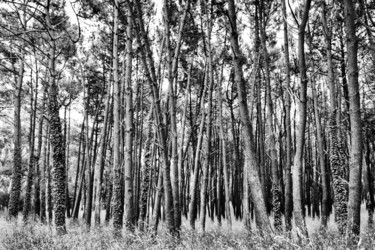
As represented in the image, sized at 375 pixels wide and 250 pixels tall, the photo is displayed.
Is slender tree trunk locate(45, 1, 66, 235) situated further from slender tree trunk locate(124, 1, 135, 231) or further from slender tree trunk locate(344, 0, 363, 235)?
slender tree trunk locate(344, 0, 363, 235)

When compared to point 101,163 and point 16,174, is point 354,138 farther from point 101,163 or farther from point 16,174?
point 16,174

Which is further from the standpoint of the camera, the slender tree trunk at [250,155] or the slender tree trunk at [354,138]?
the slender tree trunk at [250,155]

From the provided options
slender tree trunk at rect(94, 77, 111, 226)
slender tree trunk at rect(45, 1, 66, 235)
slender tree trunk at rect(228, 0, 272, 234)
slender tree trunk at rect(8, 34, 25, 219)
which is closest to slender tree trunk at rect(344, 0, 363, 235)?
slender tree trunk at rect(228, 0, 272, 234)

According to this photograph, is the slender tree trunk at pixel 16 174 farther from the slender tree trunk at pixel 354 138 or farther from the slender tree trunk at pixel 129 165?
the slender tree trunk at pixel 354 138

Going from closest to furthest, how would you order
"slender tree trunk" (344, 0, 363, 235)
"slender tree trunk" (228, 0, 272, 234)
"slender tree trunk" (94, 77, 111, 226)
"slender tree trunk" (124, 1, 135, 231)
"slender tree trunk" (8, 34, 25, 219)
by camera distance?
"slender tree trunk" (344, 0, 363, 235)
"slender tree trunk" (228, 0, 272, 234)
"slender tree trunk" (124, 1, 135, 231)
"slender tree trunk" (94, 77, 111, 226)
"slender tree trunk" (8, 34, 25, 219)

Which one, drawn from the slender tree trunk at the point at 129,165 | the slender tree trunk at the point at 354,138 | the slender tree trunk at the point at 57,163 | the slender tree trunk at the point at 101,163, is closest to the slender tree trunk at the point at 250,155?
the slender tree trunk at the point at 354,138

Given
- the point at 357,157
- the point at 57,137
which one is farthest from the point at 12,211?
the point at 357,157

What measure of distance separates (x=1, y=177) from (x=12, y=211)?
54.0 feet

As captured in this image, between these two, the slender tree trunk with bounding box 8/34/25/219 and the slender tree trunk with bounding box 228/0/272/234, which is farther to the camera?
the slender tree trunk with bounding box 8/34/25/219

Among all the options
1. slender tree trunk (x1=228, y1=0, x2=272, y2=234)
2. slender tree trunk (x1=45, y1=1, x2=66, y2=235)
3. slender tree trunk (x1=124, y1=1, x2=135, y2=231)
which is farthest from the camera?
slender tree trunk (x1=45, y1=1, x2=66, y2=235)

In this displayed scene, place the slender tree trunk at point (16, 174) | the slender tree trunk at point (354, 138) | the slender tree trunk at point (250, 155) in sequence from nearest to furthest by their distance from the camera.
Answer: the slender tree trunk at point (354, 138)
the slender tree trunk at point (250, 155)
the slender tree trunk at point (16, 174)

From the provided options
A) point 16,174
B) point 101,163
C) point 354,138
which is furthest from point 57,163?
point 354,138

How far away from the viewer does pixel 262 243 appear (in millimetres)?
3670

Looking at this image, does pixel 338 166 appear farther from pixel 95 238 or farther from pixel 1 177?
pixel 1 177
